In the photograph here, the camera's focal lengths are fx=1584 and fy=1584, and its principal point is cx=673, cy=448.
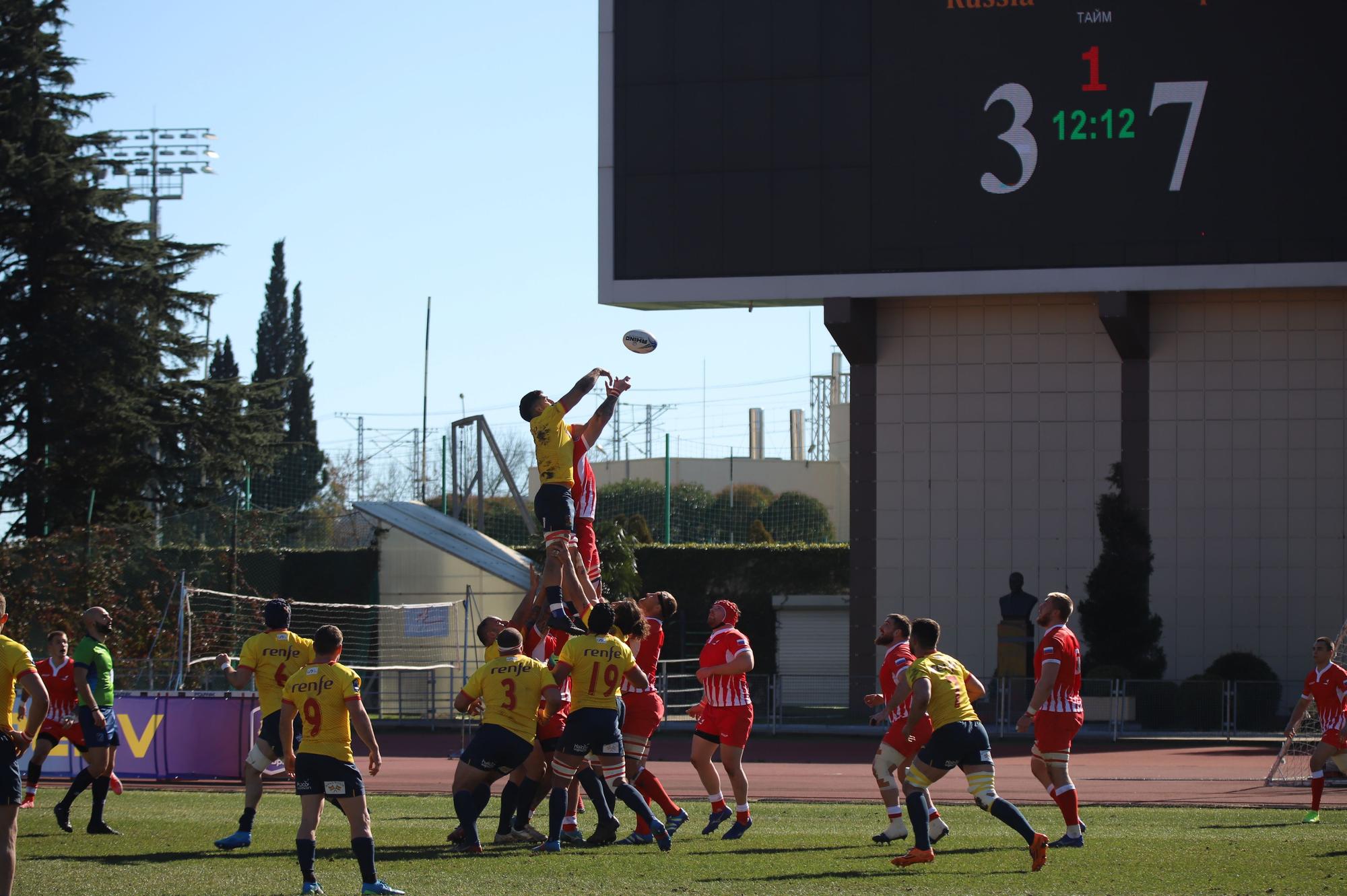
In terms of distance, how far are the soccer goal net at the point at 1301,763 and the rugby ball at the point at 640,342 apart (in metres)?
8.45

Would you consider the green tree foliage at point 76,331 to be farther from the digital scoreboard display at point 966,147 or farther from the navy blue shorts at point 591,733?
the navy blue shorts at point 591,733

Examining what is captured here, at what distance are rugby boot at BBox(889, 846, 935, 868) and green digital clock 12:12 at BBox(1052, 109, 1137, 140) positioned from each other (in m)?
15.1

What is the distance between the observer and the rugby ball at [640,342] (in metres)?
14.3

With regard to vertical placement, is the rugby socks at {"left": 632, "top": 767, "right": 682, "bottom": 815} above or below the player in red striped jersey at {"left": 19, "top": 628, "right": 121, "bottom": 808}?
below

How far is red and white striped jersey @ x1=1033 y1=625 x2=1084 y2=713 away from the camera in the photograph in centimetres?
1212

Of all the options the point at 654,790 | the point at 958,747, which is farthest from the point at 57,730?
the point at 958,747

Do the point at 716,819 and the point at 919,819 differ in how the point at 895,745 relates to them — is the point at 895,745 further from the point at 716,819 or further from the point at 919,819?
the point at 716,819

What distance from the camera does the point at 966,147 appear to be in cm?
2384

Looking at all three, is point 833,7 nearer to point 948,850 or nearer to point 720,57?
point 720,57

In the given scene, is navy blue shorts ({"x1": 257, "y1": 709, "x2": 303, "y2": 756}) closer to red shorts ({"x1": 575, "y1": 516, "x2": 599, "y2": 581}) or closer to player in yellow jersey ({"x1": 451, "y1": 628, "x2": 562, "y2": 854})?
player in yellow jersey ({"x1": 451, "y1": 628, "x2": 562, "y2": 854})

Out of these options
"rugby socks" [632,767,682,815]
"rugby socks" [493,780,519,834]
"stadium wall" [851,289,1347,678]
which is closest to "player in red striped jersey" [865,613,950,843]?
"rugby socks" [632,767,682,815]

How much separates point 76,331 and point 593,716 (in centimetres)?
2629

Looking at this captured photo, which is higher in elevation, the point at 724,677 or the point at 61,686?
the point at 724,677

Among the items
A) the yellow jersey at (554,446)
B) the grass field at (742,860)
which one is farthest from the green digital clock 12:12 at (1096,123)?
the yellow jersey at (554,446)
